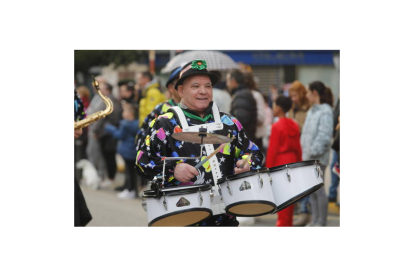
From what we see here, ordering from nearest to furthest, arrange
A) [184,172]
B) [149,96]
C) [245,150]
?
[184,172]
[245,150]
[149,96]

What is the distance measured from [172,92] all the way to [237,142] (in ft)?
7.59

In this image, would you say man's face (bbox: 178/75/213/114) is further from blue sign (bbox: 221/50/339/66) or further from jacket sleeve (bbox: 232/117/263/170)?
blue sign (bbox: 221/50/339/66)

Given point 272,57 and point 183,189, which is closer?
point 183,189

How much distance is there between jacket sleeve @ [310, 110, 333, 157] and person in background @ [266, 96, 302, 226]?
235mm

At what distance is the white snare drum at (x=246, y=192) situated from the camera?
3844 millimetres

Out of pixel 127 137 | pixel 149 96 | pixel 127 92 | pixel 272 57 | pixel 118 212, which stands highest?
pixel 272 57

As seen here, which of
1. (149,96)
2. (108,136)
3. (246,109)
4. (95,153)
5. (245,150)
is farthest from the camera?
(95,153)

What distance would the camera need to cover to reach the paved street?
7.50 m

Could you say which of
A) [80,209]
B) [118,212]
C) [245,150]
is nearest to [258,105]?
[118,212]

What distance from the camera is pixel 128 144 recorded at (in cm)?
957

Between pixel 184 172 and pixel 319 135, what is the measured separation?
347 centimetres

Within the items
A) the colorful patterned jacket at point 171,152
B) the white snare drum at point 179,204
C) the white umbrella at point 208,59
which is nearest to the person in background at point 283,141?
the white umbrella at point 208,59

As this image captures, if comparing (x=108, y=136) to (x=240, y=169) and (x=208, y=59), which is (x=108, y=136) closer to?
(x=208, y=59)
